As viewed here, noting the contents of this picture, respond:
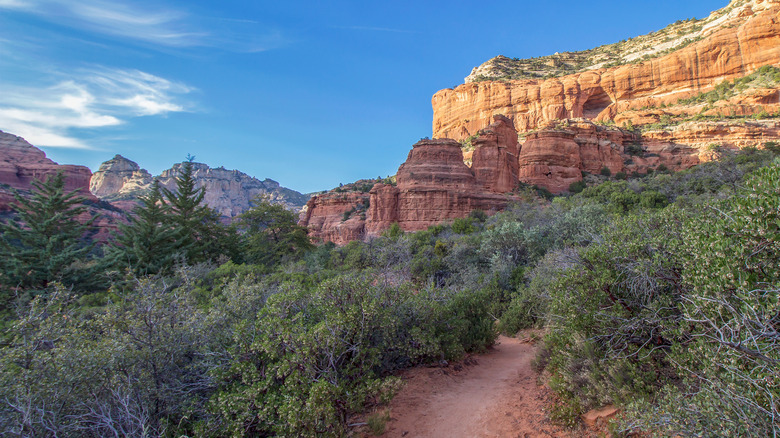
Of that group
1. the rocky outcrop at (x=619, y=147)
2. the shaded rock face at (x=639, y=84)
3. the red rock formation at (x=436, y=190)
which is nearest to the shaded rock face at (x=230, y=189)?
the shaded rock face at (x=639, y=84)

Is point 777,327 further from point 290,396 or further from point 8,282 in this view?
point 8,282

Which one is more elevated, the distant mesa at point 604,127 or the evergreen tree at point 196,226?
the distant mesa at point 604,127

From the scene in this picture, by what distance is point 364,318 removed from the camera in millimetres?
5352

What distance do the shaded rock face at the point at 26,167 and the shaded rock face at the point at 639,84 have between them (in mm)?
69455

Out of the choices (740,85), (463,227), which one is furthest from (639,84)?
(463,227)

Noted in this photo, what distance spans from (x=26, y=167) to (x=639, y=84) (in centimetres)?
10035

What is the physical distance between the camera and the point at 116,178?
349 ft

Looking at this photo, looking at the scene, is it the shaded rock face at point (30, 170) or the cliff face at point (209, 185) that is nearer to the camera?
the shaded rock face at point (30, 170)

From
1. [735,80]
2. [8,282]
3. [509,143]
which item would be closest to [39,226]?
[8,282]

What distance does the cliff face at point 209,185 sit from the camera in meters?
103

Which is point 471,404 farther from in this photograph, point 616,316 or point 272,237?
point 272,237

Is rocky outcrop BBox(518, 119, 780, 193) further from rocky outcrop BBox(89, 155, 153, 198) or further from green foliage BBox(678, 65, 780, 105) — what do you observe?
rocky outcrop BBox(89, 155, 153, 198)

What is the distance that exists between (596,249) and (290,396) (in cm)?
480

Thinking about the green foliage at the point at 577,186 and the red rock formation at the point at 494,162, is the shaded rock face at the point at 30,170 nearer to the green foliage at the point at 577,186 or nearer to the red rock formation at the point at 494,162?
the red rock formation at the point at 494,162
